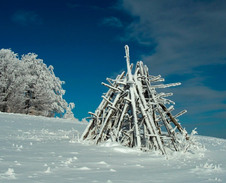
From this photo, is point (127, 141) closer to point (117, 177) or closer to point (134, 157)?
point (134, 157)

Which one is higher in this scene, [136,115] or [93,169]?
[136,115]

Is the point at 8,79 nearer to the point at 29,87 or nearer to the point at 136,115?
the point at 29,87

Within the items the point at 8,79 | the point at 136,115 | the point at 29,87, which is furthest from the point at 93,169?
the point at 29,87

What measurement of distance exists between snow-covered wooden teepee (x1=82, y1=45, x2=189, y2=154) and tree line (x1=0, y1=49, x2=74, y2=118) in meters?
20.8

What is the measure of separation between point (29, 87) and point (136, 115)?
26.1 m

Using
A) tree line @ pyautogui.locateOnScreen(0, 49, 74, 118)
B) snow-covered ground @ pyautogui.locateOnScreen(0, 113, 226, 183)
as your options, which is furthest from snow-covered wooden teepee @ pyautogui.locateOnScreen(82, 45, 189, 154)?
tree line @ pyautogui.locateOnScreen(0, 49, 74, 118)

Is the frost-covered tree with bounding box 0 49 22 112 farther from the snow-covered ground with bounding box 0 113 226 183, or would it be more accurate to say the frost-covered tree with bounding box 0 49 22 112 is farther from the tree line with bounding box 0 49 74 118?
the snow-covered ground with bounding box 0 113 226 183

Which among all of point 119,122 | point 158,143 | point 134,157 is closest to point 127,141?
point 119,122

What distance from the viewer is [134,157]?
20.7ft

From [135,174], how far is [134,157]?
1788 mm

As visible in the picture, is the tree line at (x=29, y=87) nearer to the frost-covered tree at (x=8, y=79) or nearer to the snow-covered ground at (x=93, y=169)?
the frost-covered tree at (x=8, y=79)

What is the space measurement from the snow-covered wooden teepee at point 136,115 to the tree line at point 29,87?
20786 mm

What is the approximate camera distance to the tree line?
2789 centimetres

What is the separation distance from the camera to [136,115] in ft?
25.3
